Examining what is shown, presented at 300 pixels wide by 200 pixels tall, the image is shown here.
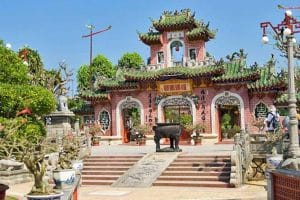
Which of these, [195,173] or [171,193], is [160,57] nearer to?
[195,173]

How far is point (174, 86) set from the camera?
24.6 m

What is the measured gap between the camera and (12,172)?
1451 centimetres

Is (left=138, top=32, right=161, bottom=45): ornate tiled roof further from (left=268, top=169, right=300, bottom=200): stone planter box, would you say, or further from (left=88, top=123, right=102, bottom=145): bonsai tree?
(left=268, top=169, right=300, bottom=200): stone planter box

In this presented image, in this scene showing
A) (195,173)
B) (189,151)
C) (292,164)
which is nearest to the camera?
(292,164)

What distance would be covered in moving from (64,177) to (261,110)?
14.8 metres

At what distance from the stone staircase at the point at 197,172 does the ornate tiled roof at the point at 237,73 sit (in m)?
9.13

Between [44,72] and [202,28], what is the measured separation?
13786 mm

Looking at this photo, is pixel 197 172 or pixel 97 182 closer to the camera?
pixel 197 172

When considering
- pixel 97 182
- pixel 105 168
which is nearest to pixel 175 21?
pixel 105 168

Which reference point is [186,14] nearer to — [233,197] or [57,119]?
[57,119]

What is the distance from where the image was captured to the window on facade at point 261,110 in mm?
23056

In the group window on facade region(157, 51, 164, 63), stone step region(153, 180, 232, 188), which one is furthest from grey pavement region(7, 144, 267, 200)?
window on facade region(157, 51, 164, 63)

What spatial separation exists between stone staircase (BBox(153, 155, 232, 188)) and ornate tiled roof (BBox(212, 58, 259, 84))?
913cm

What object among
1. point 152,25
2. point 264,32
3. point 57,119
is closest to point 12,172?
point 57,119
